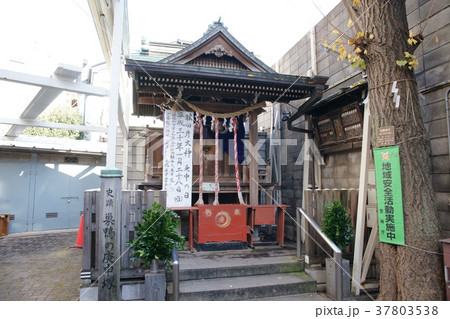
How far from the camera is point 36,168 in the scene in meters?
13.3

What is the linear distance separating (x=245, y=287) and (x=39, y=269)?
5.35 metres

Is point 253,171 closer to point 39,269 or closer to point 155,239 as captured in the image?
point 155,239

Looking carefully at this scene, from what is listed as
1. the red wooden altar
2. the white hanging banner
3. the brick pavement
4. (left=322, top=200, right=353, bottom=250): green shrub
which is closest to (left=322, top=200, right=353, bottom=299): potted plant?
(left=322, top=200, right=353, bottom=250): green shrub

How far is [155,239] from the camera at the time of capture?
469 centimetres

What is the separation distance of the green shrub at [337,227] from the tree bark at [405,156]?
0.88 m

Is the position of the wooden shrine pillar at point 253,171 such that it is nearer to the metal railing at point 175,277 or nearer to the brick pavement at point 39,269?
the metal railing at point 175,277

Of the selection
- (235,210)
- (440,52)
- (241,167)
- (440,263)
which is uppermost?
(440,52)

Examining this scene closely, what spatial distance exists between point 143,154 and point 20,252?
539 cm

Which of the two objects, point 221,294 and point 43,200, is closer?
point 221,294

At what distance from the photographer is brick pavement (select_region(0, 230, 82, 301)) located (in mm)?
5504

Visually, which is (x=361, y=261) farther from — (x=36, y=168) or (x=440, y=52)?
(x=36, y=168)

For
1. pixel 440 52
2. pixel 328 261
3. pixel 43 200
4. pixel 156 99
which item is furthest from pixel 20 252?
pixel 440 52

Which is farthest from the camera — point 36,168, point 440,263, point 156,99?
point 36,168

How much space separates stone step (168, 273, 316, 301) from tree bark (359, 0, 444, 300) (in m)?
1.50
